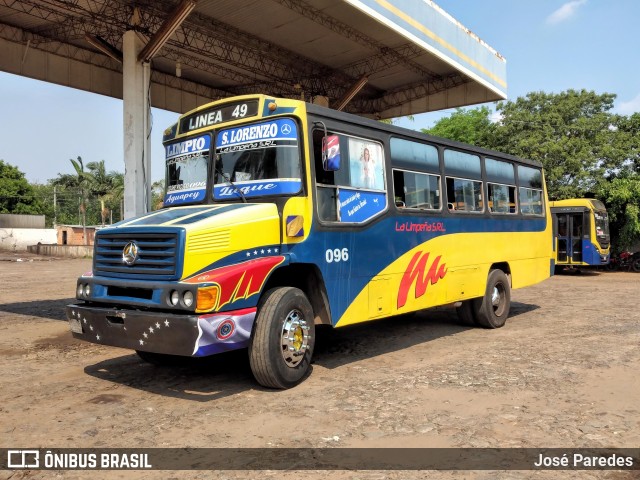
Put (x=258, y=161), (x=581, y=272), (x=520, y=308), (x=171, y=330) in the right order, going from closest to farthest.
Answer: (x=171, y=330) → (x=258, y=161) → (x=520, y=308) → (x=581, y=272)

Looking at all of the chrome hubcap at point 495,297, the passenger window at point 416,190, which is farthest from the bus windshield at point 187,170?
the chrome hubcap at point 495,297

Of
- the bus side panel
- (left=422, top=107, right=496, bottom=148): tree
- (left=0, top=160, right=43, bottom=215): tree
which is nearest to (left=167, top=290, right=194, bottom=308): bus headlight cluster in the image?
the bus side panel

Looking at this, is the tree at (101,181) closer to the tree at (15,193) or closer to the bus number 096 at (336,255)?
the tree at (15,193)

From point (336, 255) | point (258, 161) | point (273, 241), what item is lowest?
point (336, 255)

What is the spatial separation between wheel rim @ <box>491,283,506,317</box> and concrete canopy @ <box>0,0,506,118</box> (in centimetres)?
841

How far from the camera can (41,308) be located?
12.6 metres

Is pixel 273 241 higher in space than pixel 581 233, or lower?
lower

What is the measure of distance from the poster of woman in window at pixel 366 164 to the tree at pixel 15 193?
5813 cm

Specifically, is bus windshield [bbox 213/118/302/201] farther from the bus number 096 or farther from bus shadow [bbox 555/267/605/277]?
bus shadow [bbox 555/267/605/277]

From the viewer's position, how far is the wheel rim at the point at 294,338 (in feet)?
18.7

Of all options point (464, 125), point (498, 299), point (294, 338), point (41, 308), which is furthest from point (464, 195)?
point (464, 125)

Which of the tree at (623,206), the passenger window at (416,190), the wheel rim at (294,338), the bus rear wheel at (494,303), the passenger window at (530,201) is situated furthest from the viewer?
the tree at (623,206)

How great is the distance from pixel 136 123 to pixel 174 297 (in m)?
12.1

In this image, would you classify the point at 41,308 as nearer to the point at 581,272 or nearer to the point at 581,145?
the point at 581,272
